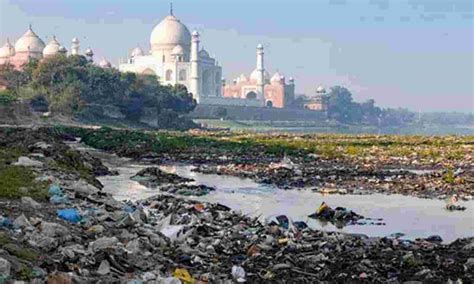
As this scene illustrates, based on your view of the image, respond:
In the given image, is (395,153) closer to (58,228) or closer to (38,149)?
(38,149)

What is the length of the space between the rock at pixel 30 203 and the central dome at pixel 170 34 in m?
81.7

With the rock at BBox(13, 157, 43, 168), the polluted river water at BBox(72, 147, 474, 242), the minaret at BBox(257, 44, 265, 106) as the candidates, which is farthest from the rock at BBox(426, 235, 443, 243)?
the minaret at BBox(257, 44, 265, 106)

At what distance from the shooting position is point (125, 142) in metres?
34.4

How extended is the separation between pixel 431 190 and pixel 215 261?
9.81m

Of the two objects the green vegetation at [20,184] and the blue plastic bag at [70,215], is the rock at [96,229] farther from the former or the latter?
the green vegetation at [20,184]

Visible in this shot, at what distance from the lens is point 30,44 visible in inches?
3406

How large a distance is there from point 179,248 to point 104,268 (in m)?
1.65

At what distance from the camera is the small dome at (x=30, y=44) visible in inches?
3391

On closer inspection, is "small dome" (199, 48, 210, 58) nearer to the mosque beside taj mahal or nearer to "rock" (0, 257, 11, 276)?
the mosque beside taj mahal

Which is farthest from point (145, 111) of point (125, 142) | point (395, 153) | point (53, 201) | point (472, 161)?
point (53, 201)

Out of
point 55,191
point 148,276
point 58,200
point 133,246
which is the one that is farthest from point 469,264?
point 55,191

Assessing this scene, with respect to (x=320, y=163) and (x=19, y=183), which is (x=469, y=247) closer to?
(x=19, y=183)

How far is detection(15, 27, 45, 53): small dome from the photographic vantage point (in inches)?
3391

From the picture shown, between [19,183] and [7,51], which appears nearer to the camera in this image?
[19,183]
